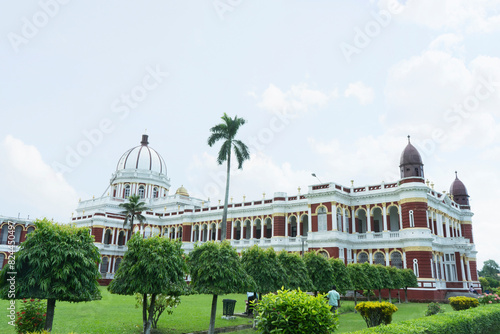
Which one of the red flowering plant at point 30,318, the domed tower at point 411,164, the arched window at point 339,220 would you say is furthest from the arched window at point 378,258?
the red flowering plant at point 30,318

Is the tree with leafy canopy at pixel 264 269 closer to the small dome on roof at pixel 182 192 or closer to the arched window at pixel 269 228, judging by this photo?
the arched window at pixel 269 228

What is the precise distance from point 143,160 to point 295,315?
6751cm

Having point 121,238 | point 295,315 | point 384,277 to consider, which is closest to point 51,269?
point 295,315

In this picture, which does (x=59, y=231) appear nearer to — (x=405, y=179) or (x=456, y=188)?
(x=405, y=179)

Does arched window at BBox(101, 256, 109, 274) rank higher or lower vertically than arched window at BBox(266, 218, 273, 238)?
lower

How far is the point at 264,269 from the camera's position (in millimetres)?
19594

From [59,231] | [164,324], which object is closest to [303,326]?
[59,231]

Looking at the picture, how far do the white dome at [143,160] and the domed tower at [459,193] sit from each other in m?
52.4

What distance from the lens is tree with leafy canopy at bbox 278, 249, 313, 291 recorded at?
2190 centimetres

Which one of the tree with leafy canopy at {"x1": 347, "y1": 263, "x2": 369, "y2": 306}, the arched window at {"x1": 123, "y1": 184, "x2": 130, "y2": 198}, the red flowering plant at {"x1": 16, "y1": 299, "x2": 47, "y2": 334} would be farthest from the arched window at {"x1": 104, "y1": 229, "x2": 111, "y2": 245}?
the red flowering plant at {"x1": 16, "y1": 299, "x2": 47, "y2": 334}

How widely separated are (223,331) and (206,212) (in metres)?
39.1

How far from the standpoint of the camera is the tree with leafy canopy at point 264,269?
19.5 metres

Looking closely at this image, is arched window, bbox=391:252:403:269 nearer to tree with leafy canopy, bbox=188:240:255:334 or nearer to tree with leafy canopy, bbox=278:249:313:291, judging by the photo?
tree with leafy canopy, bbox=278:249:313:291

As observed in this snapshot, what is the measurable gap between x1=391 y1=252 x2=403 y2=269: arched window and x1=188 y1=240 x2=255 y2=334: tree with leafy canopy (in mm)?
27061
